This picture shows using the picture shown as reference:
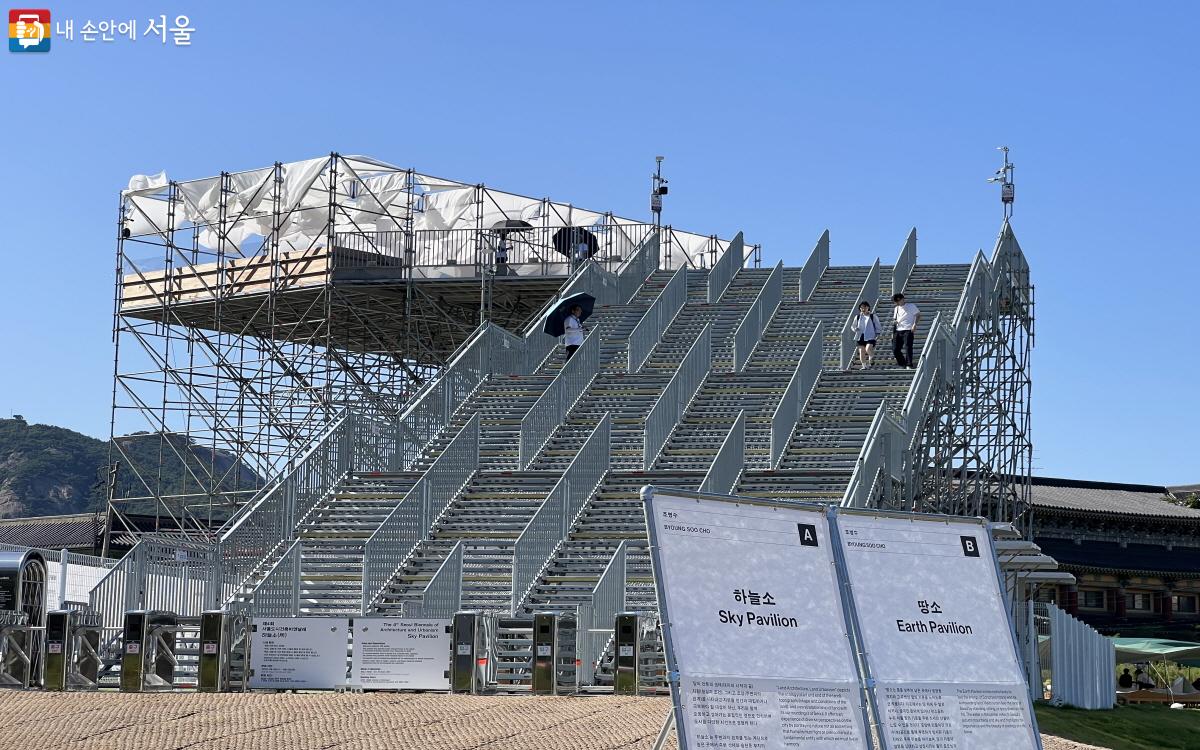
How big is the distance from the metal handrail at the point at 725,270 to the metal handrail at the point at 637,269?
72.0 inches

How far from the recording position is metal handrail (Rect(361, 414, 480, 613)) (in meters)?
23.2

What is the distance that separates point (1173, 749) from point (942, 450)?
11.2 metres

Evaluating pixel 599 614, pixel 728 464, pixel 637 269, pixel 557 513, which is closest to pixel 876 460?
pixel 728 464

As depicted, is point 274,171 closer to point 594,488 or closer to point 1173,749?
point 594,488

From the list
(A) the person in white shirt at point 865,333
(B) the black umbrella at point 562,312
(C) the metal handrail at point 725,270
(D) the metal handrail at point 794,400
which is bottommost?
(D) the metal handrail at point 794,400

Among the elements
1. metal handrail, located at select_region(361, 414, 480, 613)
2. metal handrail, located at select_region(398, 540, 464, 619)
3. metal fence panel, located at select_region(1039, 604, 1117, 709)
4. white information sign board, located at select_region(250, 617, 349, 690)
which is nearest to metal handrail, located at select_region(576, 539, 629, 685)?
metal handrail, located at select_region(398, 540, 464, 619)

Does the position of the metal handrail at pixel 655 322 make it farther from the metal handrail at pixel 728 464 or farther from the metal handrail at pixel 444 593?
the metal handrail at pixel 444 593

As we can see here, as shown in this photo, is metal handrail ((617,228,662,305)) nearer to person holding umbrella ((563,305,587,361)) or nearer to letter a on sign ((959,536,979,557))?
person holding umbrella ((563,305,587,361))

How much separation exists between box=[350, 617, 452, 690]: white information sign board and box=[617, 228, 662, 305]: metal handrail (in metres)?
19.0

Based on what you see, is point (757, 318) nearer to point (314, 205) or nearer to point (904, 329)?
point (904, 329)

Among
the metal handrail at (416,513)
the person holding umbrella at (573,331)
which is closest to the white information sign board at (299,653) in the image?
the metal handrail at (416,513)

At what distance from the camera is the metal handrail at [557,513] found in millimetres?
22469

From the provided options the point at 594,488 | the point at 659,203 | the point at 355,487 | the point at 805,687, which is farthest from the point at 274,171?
the point at 805,687

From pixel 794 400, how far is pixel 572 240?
17.1m
